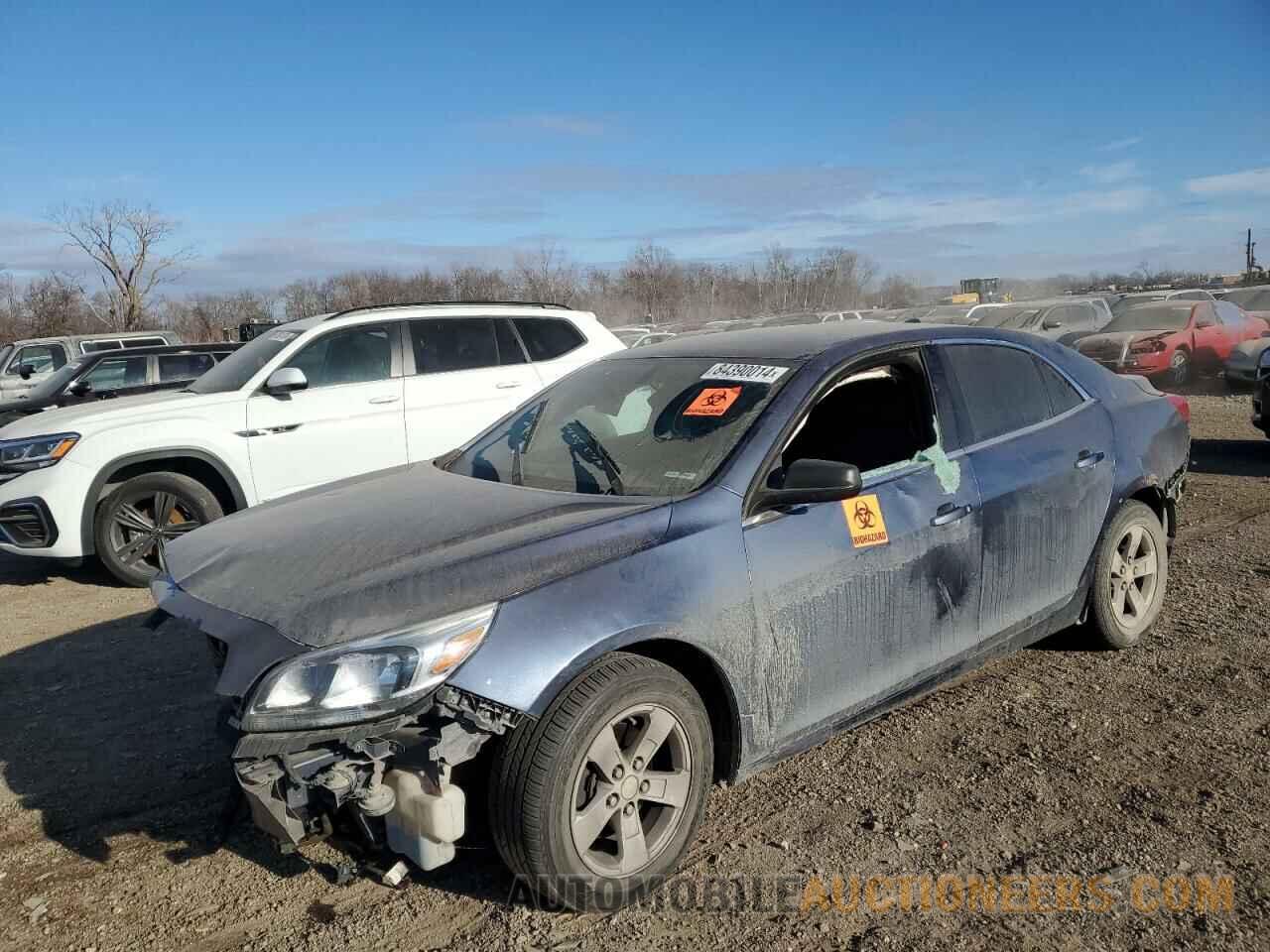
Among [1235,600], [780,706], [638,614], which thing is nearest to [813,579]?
[780,706]

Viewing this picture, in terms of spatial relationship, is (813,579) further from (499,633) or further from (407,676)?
(407,676)

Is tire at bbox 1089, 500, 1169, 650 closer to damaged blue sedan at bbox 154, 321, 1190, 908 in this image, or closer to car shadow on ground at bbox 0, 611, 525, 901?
damaged blue sedan at bbox 154, 321, 1190, 908

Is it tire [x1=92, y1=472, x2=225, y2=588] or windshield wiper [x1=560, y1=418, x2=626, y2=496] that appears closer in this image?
windshield wiper [x1=560, y1=418, x2=626, y2=496]

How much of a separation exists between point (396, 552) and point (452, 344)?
535 centimetres

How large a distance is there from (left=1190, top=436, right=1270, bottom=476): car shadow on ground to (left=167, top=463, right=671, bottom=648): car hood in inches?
319

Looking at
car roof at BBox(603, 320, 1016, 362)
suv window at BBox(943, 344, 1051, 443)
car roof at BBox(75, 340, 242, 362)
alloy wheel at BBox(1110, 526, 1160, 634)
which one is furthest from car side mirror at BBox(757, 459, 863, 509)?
car roof at BBox(75, 340, 242, 362)

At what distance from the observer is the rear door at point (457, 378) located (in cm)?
773

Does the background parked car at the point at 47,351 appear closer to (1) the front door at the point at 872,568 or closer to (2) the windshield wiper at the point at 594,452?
(2) the windshield wiper at the point at 594,452

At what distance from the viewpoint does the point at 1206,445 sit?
424 inches

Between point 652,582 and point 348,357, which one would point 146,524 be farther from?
point 652,582

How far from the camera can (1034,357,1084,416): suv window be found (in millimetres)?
4402

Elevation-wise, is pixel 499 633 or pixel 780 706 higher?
pixel 499 633

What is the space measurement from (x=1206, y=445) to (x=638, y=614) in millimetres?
10178

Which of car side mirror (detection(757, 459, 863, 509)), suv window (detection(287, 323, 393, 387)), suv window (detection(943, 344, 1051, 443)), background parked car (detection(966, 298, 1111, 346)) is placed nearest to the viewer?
car side mirror (detection(757, 459, 863, 509))
